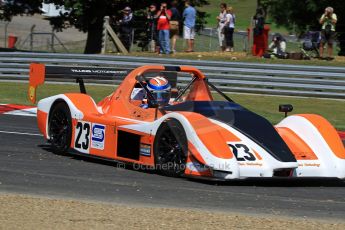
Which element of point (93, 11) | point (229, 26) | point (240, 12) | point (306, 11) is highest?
point (240, 12)

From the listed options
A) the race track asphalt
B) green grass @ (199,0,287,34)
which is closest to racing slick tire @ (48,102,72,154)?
the race track asphalt

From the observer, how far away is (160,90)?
416 inches

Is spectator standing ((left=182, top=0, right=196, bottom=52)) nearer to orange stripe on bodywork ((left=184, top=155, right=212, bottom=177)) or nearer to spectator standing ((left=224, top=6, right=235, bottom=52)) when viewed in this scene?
spectator standing ((left=224, top=6, right=235, bottom=52))

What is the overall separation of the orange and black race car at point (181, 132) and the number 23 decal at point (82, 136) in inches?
0.5

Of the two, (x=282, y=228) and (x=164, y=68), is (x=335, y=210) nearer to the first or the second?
(x=282, y=228)

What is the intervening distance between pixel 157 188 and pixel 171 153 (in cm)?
73

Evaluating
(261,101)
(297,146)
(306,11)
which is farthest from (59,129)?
(306,11)

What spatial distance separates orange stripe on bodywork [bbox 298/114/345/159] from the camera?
9.69 metres

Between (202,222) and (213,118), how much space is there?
2.85 meters

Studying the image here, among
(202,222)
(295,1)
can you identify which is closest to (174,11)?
(295,1)

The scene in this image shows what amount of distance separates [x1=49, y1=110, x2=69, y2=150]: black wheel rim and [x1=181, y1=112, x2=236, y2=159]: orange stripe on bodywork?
2186 mm

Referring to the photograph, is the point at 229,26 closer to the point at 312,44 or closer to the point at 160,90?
the point at 312,44

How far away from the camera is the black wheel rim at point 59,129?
36.8 ft

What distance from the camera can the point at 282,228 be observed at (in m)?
6.79
